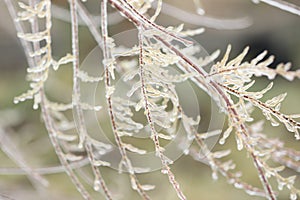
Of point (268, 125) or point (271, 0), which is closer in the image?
point (271, 0)

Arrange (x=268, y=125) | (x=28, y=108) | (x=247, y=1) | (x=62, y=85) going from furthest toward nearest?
(x=247, y=1) < (x=28, y=108) < (x=268, y=125) < (x=62, y=85)

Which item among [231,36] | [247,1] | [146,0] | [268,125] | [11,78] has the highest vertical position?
[146,0]

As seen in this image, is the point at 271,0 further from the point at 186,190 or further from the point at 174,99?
the point at 186,190

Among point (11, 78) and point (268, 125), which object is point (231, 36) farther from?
point (11, 78)

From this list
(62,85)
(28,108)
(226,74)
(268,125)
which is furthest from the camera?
(28,108)

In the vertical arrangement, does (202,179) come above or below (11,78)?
below

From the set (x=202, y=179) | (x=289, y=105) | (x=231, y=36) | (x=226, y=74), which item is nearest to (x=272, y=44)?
(x=231, y=36)
